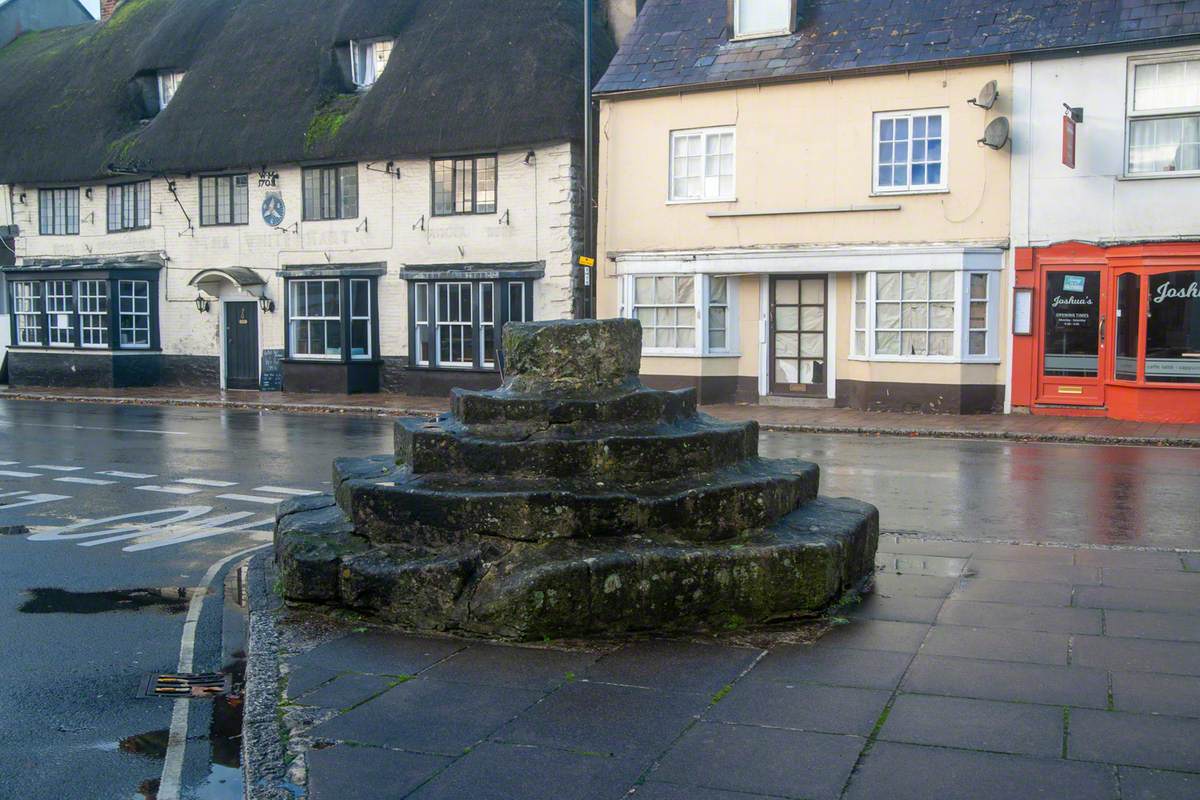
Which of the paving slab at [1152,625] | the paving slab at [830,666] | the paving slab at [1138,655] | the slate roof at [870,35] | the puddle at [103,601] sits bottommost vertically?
the puddle at [103,601]

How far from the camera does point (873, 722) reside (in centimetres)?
480

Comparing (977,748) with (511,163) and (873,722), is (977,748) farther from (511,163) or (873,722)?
(511,163)

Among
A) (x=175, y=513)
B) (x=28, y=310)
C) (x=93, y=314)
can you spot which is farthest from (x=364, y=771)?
(x=28, y=310)

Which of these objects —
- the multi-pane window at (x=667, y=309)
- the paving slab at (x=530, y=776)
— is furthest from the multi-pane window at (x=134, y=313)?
the paving slab at (x=530, y=776)

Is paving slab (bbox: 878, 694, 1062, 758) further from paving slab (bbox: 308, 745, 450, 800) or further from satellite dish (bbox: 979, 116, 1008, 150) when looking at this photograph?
satellite dish (bbox: 979, 116, 1008, 150)

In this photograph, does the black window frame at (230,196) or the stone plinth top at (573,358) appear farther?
the black window frame at (230,196)

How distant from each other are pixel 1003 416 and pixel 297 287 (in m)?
15.8

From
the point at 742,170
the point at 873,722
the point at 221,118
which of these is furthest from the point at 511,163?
the point at 873,722

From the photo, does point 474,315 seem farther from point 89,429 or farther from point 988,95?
point 988,95

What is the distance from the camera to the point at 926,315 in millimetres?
21016

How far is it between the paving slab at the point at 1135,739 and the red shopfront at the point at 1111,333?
15.6 m

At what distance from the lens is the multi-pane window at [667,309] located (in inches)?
912

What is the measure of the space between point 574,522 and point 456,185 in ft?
66.8

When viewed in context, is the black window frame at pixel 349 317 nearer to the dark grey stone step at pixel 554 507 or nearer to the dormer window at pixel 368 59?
the dormer window at pixel 368 59
